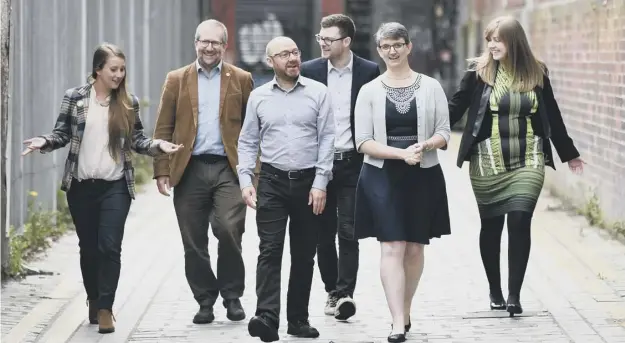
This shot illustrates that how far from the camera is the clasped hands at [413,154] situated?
834 cm

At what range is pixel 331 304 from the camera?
963cm

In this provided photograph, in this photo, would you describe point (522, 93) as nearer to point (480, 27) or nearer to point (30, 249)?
point (30, 249)

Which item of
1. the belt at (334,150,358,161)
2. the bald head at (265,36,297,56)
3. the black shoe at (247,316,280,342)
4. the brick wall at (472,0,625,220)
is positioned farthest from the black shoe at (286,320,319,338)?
the brick wall at (472,0,625,220)

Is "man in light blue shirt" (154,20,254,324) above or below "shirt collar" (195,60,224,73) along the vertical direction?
below

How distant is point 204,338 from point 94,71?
1616mm

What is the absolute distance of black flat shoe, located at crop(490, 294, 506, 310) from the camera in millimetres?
9641

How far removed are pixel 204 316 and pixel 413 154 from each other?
1.77m

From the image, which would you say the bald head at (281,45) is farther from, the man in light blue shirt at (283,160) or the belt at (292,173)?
the belt at (292,173)

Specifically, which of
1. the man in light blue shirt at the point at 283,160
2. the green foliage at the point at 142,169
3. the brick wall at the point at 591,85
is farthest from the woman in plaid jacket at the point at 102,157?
the green foliage at the point at 142,169

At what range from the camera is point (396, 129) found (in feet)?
27.9

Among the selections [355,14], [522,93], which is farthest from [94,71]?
[355,14]

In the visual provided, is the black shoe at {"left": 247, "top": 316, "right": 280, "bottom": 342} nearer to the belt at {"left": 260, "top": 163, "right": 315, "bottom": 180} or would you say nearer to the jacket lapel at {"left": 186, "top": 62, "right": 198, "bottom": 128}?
the belt at {"left": 260, "top": 163, "right": 315, "bottom": 180}

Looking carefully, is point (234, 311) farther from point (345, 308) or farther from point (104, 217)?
point (104, 217)

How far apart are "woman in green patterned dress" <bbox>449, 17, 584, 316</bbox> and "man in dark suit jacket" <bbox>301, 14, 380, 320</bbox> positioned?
0.60m
